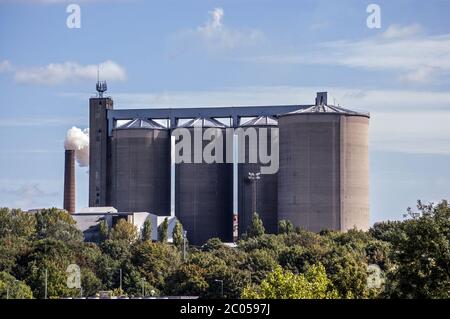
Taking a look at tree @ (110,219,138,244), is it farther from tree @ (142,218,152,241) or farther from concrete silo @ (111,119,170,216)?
concrete silo @ (111,119,170,216)

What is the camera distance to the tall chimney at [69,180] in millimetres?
150625

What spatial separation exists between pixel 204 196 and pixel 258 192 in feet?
20.9

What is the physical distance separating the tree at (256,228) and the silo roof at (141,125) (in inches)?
740

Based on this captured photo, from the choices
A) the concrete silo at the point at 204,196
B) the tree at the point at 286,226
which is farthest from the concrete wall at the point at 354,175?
the concrete silo at the point at 204,196

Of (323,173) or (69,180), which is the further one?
(69,180)

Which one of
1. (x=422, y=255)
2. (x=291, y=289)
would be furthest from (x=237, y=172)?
(x=422, y=255)

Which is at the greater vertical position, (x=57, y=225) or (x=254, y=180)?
(x=254, y=180)

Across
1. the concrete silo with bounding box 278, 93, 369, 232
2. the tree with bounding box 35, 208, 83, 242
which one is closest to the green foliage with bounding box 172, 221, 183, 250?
the tree with bounding box 35, 208, 83, 242

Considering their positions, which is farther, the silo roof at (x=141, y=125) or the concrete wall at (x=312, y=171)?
the silo roof at (x=141, y=125)

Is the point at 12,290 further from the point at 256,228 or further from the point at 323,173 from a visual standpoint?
the point at 256,228

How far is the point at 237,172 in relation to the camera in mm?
148000

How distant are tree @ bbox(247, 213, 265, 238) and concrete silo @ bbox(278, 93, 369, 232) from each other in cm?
274

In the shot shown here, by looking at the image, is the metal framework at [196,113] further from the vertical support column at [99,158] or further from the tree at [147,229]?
the tree at [147,229]

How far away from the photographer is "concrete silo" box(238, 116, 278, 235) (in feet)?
481
